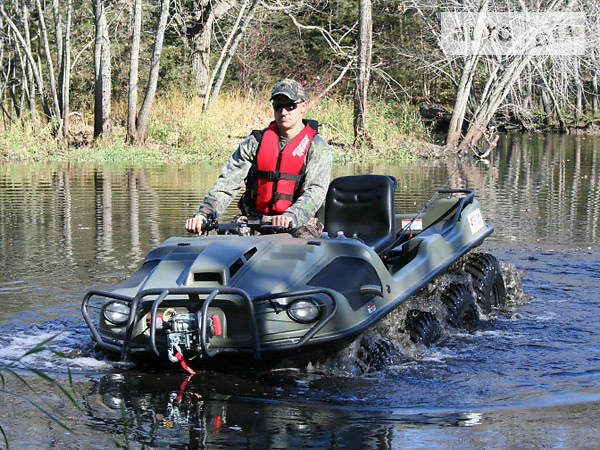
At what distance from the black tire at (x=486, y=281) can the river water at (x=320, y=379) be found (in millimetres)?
177

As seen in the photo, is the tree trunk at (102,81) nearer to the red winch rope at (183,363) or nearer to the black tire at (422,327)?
the black tire at (422,327)

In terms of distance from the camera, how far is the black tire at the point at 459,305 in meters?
6.82

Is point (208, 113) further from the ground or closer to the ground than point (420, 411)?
further from the ground

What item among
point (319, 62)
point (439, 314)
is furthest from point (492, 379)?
point (319, 62)

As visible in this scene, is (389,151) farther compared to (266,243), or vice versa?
(389,151)

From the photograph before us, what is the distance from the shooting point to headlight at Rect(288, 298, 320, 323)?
5.07 metres

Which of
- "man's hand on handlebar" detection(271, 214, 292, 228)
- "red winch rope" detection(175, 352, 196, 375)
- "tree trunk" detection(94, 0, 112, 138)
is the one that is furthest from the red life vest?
"tree trunk" detection(94, 0, 112, 138)

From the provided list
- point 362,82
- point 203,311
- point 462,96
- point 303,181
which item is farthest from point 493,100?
point 203,311

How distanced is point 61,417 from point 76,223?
6.98 meters

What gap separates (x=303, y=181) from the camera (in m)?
6.52

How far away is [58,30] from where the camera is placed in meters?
23.5

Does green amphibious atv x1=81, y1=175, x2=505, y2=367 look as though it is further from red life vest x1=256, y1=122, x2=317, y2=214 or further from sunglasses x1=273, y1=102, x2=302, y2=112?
sunglasses x1=273, y1=102, x2=302, y2=112

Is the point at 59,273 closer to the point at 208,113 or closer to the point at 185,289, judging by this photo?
the point at 185,289

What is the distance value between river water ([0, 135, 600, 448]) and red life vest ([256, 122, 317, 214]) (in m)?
1.19
